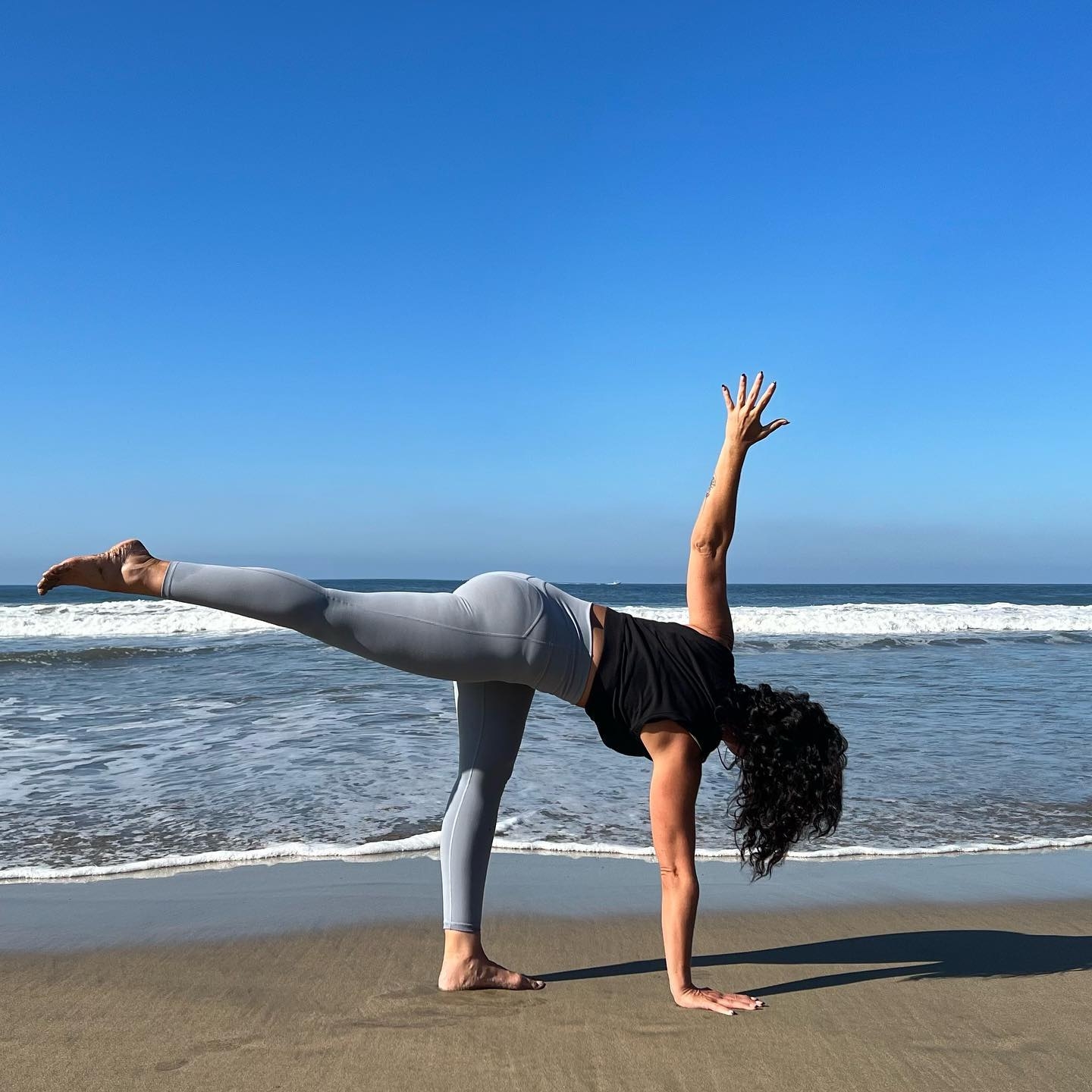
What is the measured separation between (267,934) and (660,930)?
155 cm

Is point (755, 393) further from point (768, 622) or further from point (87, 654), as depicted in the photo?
point (768, 622)

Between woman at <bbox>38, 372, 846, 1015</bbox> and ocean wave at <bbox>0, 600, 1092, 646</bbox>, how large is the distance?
A: 50.5 feet

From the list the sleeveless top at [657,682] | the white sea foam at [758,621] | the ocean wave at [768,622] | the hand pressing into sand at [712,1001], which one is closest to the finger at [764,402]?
the sleeveless top at [657,682]

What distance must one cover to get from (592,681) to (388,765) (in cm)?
409

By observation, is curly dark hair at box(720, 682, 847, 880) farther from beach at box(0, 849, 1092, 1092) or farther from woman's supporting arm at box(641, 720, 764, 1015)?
beach at box(0, 849, 1092, 1092)

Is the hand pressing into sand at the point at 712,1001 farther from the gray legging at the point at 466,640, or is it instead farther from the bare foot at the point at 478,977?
the gray legging at the point at 466,640

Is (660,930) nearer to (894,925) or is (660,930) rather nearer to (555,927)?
(555,927)

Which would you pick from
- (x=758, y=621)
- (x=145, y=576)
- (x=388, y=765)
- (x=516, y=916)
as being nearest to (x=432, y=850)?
(x=516, y=916)

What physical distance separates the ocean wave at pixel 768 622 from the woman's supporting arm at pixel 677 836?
51.9ft

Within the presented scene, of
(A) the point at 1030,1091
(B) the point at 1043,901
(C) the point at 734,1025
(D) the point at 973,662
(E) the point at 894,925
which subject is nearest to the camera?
(A) the point at 1030,1091

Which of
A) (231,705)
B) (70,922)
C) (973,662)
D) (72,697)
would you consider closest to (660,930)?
(70,922)

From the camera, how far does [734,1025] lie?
287cm

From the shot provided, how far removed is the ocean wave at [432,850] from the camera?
4.40 m

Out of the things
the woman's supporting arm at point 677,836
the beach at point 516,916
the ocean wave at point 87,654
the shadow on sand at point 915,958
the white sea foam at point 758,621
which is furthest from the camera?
the white sea foam at point 758,621
